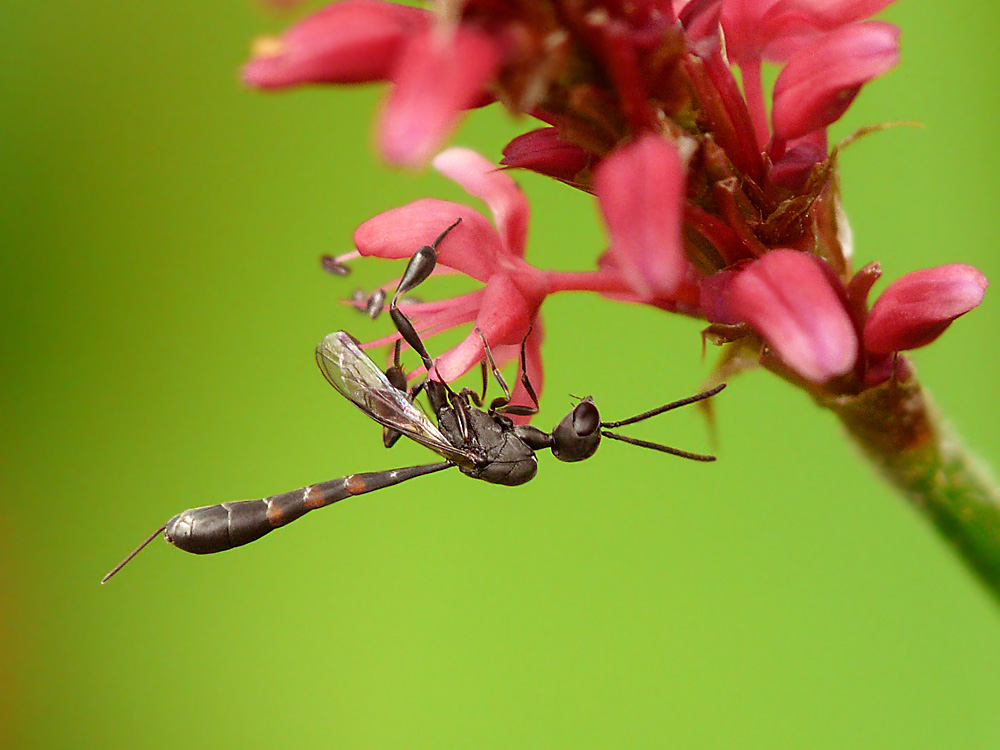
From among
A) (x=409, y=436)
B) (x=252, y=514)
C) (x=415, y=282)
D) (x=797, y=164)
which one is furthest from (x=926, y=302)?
(x=252, y=514)

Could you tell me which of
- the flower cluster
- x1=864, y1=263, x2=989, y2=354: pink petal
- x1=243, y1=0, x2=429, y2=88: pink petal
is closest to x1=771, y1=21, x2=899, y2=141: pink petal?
the flower cluster

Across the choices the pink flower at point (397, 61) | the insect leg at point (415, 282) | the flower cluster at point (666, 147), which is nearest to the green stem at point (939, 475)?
the flower cluster at point (666, 147)

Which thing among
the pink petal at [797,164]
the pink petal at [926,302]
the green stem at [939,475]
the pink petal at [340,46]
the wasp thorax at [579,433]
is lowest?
the green stem at [939,475]

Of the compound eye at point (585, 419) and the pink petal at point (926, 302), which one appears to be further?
the compound eye at point (585, 419)

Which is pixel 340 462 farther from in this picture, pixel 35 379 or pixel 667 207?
pixel 667 207

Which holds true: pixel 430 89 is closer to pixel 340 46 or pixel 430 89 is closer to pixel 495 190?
pixel 340 46

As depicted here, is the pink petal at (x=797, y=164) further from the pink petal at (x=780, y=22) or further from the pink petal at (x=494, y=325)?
the pink petal at (x=494, y=325)

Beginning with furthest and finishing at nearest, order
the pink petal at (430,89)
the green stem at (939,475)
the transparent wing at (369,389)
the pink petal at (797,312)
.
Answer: the transparent wing at (369,389) < the green stem at (939,475) < the pink petal at (797,312) < the pink petal at (430,89)
